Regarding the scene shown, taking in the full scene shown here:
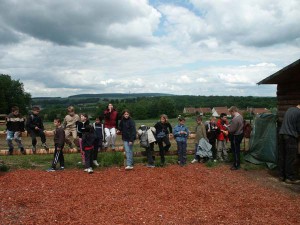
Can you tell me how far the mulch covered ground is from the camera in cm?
577

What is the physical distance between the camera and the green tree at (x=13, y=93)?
73.6 meters

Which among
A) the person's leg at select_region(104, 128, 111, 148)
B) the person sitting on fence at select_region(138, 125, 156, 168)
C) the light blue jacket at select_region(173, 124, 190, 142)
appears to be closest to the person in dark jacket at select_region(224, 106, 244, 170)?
the light blue jacket at select_region(173, 124, 190, 142)

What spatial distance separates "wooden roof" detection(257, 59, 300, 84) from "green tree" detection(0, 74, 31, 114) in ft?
228

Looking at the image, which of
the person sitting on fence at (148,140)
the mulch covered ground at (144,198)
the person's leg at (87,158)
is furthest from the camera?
the person sitting on fence at (148,140)

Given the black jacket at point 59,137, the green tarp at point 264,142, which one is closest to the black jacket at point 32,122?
the black jacket at point 59,137

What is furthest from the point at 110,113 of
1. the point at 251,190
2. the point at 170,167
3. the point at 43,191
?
the point at 251,190

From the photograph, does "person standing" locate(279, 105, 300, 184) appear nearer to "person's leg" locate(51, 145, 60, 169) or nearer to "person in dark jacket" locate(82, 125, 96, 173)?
"person in dark jacket" locate(82, 125, 96, 173)

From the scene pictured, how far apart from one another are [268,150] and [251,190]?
3.45m

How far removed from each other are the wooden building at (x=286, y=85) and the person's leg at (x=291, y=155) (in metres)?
1.44

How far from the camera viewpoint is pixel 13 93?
7812 centimetres

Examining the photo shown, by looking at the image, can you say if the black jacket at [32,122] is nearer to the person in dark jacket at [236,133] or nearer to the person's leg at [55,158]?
the person's leg at [55,158]

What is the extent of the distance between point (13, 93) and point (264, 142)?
77.8 m

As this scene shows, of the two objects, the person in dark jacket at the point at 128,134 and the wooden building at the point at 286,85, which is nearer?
the wooden building at the point at 286,85

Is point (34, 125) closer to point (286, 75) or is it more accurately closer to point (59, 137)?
point (59, 137)
